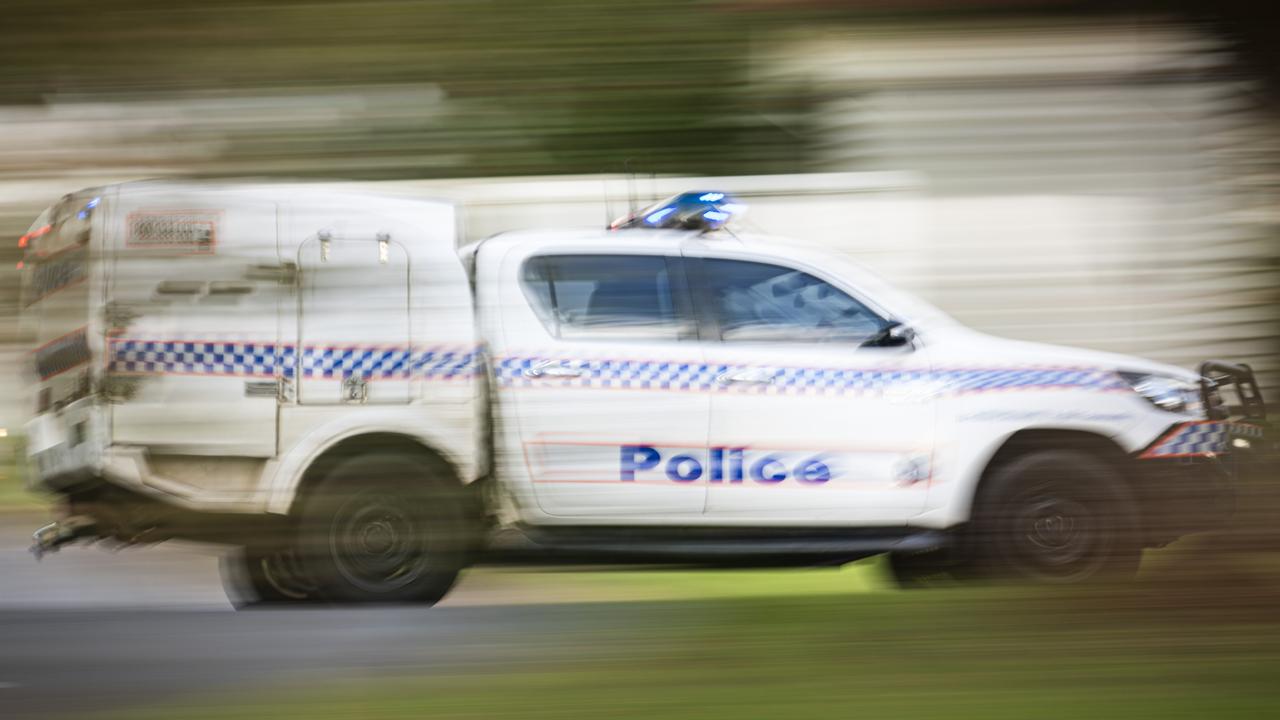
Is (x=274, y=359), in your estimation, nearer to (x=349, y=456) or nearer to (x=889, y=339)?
(x=349, y=456)

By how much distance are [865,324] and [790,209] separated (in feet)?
10.6

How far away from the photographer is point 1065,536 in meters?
1.18

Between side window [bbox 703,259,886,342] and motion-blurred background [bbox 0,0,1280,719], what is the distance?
8.69 feet

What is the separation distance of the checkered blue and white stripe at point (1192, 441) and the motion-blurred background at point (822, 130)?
0.15 m

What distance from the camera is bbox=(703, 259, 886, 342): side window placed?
390 centimetres

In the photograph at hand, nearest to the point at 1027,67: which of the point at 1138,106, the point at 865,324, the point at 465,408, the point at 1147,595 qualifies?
the point at 1138,106

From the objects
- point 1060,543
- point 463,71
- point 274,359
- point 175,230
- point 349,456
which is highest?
point 463,71

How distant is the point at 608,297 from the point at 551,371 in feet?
0.75

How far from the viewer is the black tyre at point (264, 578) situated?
114 centimetres

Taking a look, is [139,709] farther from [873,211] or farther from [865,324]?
[865,324]

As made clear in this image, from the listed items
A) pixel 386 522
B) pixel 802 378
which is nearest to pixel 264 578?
pixel 386 522

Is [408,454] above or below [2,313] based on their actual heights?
below

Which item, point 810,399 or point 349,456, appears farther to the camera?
point 810,399

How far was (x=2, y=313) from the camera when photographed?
3.34 ft
